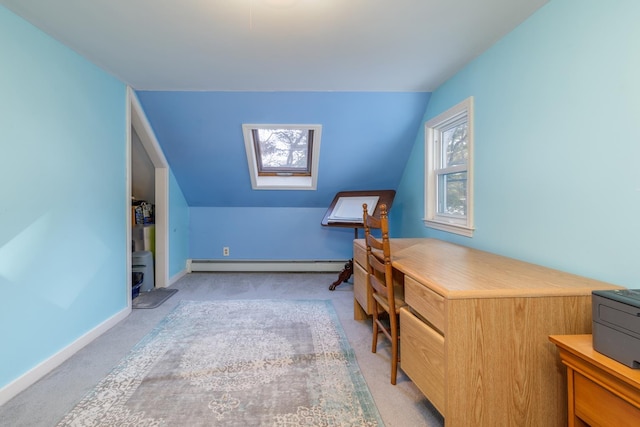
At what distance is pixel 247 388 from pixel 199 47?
2.18m

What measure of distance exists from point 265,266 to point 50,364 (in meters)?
2.67

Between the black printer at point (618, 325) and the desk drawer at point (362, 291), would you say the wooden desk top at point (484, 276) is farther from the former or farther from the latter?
the desk drawer at point (362, 291)

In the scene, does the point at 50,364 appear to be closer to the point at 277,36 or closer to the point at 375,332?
the point at 375,332

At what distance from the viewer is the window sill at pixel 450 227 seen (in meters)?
2.31

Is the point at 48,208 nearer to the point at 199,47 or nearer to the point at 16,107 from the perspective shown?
the point at 16,107

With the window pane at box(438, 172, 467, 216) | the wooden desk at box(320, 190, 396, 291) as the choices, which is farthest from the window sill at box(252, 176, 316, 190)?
the window pane at box(438, 172, 467, 216)

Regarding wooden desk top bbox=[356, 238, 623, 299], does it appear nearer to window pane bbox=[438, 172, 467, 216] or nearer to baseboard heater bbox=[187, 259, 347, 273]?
window pane bbox=[438, 172, 467, 216]

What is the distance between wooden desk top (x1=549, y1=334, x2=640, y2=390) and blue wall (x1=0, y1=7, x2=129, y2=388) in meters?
2.57

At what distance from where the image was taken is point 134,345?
219cm

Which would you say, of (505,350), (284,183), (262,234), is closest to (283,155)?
(284,183)

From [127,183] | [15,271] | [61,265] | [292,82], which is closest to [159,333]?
[61,265]

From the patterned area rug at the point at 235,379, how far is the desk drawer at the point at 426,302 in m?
0.59

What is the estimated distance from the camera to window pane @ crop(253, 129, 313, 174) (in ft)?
12.0

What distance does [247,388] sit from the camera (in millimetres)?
1697
